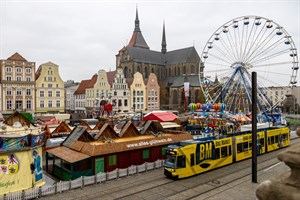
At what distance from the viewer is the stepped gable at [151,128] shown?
88.8ft

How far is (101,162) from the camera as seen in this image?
20469 mm

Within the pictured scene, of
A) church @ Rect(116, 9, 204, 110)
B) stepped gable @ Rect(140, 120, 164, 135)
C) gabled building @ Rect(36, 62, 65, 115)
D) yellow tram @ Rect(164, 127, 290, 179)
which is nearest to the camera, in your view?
A: yellow tram @ Rect(164, 127, 290, 179)

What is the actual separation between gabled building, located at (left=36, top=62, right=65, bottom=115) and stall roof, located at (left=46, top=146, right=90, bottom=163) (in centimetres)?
4079

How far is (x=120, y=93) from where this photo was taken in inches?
2869

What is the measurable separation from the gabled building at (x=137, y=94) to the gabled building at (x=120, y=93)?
73.6 inches

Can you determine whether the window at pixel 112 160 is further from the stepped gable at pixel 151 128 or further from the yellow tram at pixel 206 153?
the stepped gable at pixel 151 128

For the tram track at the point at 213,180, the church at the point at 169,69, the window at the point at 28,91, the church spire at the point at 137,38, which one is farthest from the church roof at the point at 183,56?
the tram track at the point at 213,180

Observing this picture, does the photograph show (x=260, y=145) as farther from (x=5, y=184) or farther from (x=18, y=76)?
(x=18, y=76)

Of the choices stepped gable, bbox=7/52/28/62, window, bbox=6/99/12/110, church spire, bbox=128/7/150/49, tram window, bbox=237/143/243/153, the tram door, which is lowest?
the tram door

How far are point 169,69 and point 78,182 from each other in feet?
314

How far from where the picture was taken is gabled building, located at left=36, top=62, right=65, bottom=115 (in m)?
58.5

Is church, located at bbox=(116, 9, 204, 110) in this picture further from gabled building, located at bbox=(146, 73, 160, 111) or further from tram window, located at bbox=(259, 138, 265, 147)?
tram window, located at bbox=(259, 138, 265, 147)

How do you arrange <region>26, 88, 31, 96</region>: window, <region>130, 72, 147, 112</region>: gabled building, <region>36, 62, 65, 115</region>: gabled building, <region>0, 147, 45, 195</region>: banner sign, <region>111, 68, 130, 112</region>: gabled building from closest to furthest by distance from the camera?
1. <region>0, 147, 45, 195</region>: banner sign
2. <region>26, 88, 31, 96</region>: window
3. <region>36, 62, 65, 115</region>: gabled building
4. <region>111, 68, 130, 112</region>: gabled building
5. <region>130, 72, 147, 112</region>: gabled building

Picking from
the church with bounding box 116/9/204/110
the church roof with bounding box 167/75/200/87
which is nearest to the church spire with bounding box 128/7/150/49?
the church with bounding box 116/9/204/110
